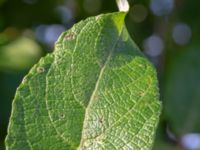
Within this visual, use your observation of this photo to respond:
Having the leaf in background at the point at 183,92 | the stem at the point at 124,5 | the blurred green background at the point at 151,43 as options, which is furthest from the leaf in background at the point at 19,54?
the stem at the point at 124,5

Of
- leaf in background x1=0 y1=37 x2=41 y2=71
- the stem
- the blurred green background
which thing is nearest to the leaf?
the stem

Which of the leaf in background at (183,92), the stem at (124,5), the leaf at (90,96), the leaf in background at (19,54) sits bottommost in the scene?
the leaf in background at (183,92)

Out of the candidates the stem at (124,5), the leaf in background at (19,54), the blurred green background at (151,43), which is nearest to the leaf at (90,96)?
the stem at (124,5)

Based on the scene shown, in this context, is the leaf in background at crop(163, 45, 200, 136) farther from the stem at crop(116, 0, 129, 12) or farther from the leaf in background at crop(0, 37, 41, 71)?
the stem at crop(116, 0, 129, 12)

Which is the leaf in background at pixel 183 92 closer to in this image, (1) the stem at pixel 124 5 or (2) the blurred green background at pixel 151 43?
(2) the blurred green background at pixel 151 43

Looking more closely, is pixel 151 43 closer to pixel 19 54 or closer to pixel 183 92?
pixel 183 92

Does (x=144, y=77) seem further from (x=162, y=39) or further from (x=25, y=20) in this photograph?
(x=25, y=20)

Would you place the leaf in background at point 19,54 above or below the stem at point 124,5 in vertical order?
below

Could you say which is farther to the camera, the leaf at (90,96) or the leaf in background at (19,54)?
the leaf in background at (19,54)
